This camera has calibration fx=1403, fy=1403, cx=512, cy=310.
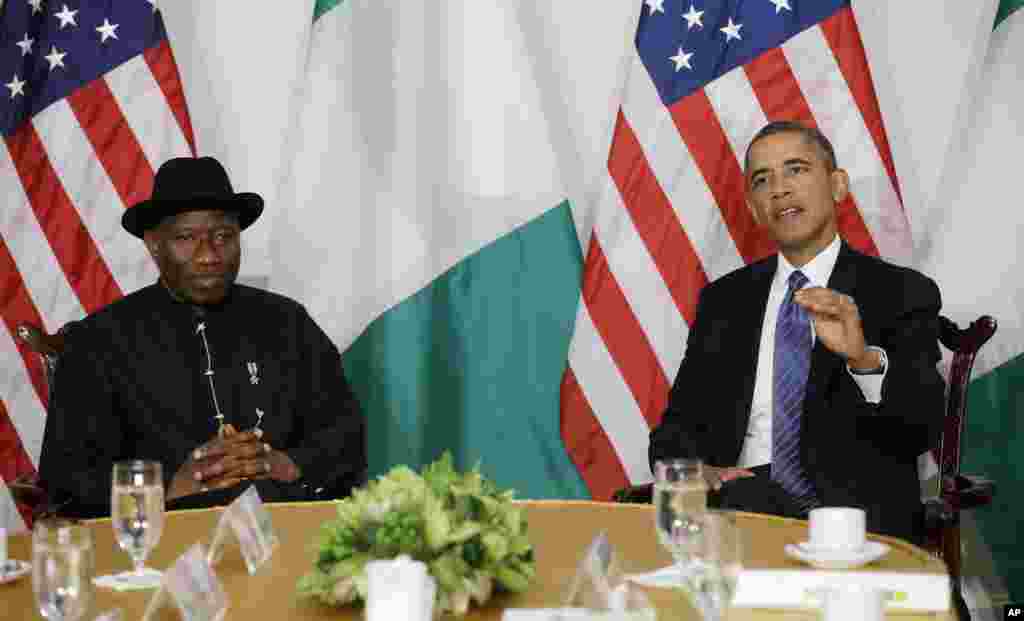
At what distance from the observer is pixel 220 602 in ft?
5.93

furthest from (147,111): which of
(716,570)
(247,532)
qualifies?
(716,570)

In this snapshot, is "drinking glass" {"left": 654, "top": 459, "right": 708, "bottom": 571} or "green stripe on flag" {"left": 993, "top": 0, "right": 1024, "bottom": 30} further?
"green stripe on flag" {"left": 993, "top": 0, "right": 1024, "bottom": 30}

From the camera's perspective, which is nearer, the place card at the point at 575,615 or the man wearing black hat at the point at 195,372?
the place card at the point at 575,615

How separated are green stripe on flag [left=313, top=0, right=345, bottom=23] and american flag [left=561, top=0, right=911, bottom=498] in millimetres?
969

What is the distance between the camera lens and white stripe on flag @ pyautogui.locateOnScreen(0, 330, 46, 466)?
442 centimetres

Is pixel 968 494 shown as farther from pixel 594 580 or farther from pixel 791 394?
pixel 594 580

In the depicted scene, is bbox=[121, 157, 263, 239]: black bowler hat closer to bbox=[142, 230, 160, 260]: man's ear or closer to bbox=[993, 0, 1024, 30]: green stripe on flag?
bbox=[142, 230, 160, 260]: man's ear

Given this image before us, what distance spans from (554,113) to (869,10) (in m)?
1.03

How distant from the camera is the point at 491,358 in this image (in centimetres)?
455

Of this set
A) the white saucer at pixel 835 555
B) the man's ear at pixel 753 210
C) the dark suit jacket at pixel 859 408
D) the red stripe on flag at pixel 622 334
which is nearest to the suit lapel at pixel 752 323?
the dark suit jacket at pixel 859 408

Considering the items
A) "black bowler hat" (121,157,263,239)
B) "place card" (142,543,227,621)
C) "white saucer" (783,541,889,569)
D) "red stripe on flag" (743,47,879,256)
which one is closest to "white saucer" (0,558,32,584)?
"place card" (142,543,227,621)

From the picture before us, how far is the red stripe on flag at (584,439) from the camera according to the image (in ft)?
14.1

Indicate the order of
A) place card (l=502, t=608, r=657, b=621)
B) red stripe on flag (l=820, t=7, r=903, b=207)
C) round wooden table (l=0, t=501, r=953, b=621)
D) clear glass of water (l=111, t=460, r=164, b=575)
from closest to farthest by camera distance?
1. place card (l=502, t=608, r=657, b=621)
2. round wooden table (l=0, t=501, r=953, b=621)
3. clear glass of water (l=111, t=460, r=164, b=575)
4. red stripe on flag (l=820, t=7, r=903, b=207)

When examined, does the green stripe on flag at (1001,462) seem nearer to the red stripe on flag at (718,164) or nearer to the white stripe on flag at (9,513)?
the red stripe on flag at (718,164)
